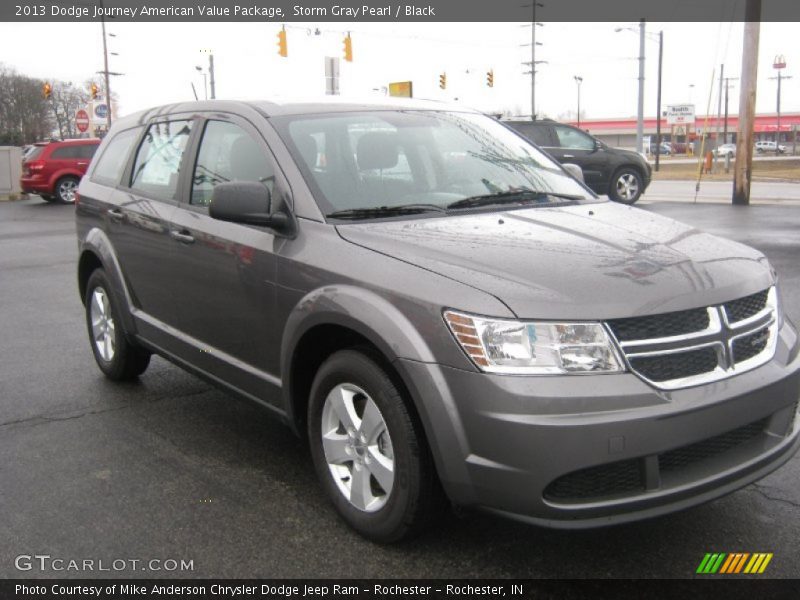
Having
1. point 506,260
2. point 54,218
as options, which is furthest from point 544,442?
point 54,218

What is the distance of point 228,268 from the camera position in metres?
3.92

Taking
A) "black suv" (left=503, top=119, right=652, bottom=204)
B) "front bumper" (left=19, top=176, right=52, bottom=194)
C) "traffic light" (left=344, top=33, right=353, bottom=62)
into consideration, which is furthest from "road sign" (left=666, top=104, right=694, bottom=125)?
"front bumper" (left=19, top=176, right=52, bottom=194)

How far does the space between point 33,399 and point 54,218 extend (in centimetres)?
1524

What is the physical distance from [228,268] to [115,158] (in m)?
2.09

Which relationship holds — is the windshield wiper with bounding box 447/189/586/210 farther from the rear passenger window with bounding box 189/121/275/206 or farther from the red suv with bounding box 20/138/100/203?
the red suv with bounding box 20/138/100/203

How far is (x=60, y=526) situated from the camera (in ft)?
11.3

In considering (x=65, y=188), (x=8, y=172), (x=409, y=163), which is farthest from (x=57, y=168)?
(x=409, y=163)

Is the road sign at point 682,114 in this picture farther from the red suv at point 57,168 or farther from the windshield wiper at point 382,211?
the windshield wiper at point 382,211

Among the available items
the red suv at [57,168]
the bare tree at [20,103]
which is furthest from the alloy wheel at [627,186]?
the bare tree at [20,103]

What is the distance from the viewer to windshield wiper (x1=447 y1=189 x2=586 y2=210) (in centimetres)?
386

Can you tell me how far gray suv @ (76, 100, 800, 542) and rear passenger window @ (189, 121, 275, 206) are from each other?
0.04 ft

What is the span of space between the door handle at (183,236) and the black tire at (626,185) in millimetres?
15379

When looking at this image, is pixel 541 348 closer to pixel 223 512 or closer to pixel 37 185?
pixel 223 512

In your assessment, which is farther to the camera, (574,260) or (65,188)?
(65,188)
